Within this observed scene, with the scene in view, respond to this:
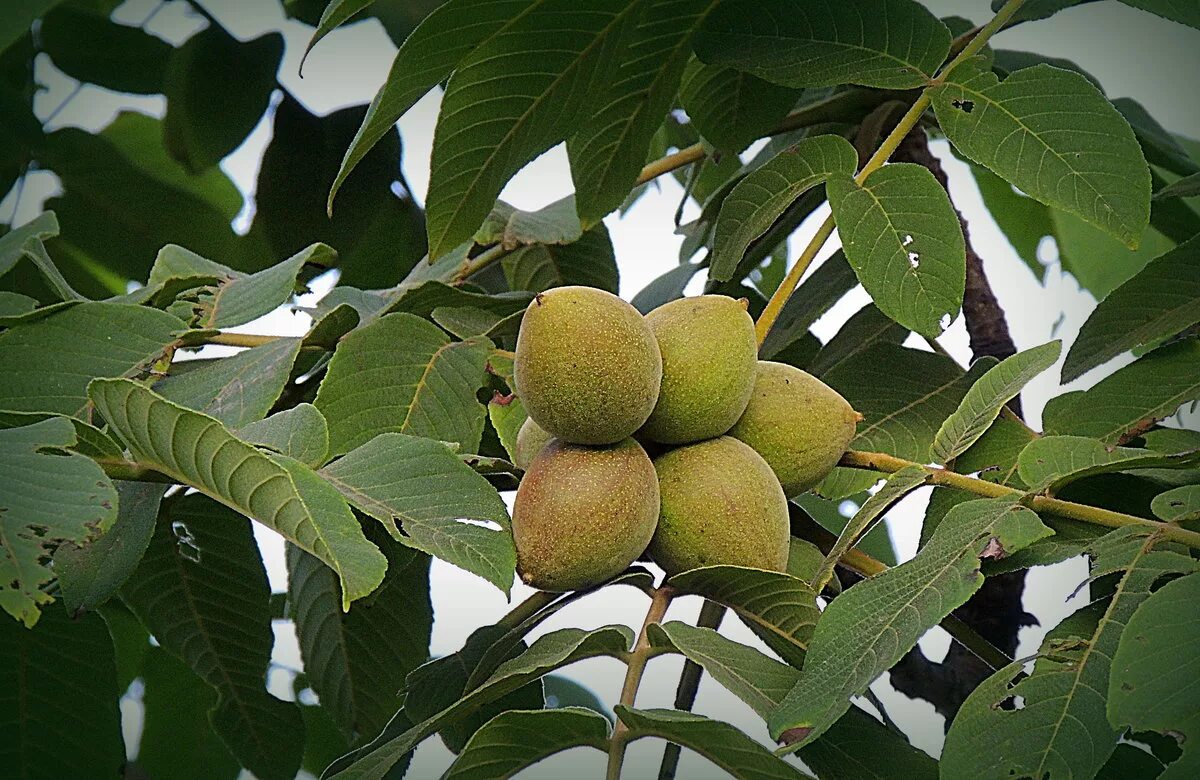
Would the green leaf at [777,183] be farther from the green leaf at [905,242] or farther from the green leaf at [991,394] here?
the green leaf at [991,394]

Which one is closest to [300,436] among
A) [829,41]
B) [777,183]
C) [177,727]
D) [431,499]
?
[431,499]

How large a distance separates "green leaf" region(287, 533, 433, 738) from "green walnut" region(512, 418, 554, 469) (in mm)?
143

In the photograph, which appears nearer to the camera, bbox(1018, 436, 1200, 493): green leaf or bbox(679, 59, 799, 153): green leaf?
bbox(1018, 436, 1200, 493): green leaf

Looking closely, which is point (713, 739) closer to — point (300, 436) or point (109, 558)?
point (300, 436)

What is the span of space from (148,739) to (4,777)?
0.60m

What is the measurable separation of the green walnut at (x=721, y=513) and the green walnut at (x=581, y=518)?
0.9 inches

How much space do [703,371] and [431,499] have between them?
214 mm

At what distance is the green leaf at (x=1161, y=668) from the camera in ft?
1.78

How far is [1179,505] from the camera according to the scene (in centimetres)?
69

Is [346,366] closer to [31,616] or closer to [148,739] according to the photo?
[31,616]

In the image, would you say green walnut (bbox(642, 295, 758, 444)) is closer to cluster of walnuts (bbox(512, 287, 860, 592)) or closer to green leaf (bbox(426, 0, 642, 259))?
cluster of walnuts (bbox(512, 287, 860, 592))

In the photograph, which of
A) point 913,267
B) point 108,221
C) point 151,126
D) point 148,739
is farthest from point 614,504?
point 151,126

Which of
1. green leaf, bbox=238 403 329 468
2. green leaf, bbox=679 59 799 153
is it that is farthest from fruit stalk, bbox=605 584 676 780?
green leaf, bbox=679 59 799 153

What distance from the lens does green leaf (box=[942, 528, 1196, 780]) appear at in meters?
0.58
